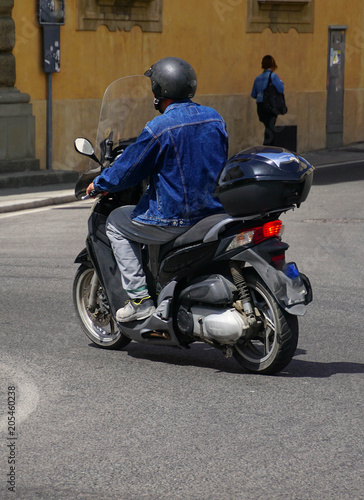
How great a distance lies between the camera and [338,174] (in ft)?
59.8

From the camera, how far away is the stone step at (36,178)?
52.0 feet

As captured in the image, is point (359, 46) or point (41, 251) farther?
point (359, 46)

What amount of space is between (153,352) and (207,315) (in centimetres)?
82

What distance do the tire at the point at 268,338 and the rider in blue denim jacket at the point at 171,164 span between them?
21.1 inches

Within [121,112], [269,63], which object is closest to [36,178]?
[269,63]

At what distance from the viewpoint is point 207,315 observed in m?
5.69

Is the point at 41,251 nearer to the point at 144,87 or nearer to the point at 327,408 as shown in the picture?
the point at 144,87

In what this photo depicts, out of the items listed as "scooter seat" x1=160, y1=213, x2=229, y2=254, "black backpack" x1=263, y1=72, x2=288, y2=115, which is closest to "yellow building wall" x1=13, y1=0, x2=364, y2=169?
"black backpack" x1=263, y1=72, x2=288, y2=115

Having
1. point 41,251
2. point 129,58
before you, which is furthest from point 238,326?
point 129,58

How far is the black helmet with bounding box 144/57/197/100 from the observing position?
5.77 m

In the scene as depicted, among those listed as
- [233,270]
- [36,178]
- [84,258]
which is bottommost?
[36,178]

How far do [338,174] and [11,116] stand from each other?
224 inches

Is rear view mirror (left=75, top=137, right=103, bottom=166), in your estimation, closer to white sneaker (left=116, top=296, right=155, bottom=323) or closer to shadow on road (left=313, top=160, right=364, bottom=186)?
white sneaker (left=116, top=296, right=155, bottom=323)

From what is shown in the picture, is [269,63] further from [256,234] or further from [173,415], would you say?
[173,415]
